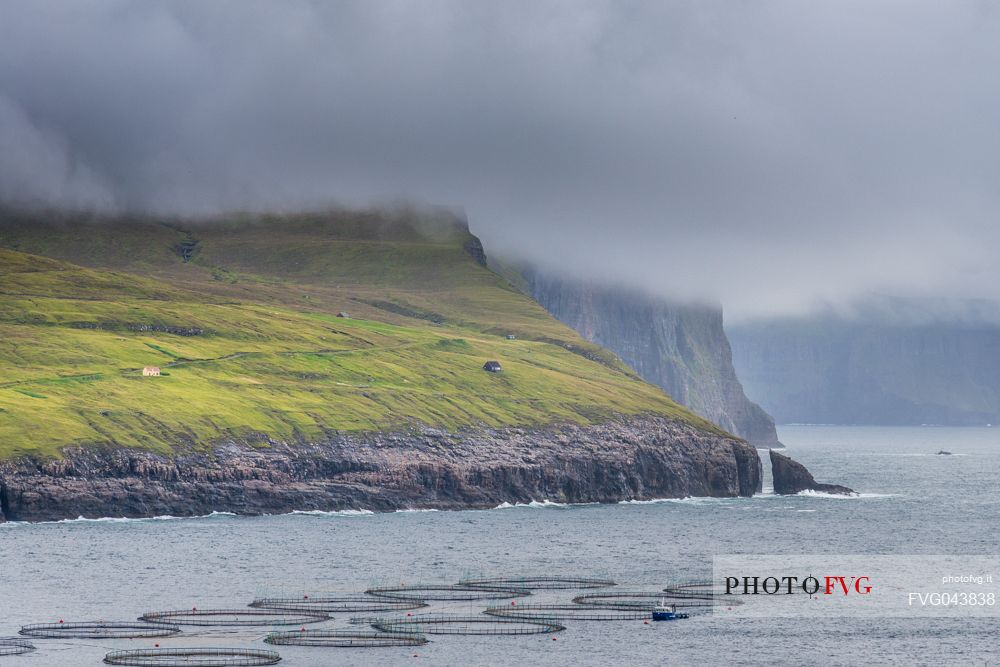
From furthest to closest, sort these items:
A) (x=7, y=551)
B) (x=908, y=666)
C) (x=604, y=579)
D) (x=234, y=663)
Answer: (x=7, y=551)
(x=604, y=579)
(x=908, y=666)
(x=234, y=663)

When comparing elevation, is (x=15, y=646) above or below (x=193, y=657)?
above

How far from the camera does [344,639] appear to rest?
130 meters

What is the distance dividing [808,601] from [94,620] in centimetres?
7537

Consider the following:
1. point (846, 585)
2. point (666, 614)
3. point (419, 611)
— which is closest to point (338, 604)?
point (419, 611)

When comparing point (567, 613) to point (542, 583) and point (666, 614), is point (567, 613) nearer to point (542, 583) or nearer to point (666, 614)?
point (666, 614)

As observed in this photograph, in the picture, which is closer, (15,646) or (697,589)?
(15,646)

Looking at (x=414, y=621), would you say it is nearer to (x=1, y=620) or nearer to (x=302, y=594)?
(x=302, y=594)

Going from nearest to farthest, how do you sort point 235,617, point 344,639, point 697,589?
point 344,639 < point 235,617 < point 697,589

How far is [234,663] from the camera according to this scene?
385ft

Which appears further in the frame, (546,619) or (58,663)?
(546,619)

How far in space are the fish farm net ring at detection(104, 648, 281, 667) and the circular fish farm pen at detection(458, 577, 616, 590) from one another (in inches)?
1784

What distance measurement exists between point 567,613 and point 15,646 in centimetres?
5318

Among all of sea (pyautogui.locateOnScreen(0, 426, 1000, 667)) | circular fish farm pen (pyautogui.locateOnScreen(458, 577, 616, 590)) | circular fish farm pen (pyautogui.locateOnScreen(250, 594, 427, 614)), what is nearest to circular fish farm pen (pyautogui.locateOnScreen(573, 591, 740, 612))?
sea (pyautogui.locateOnScreen(0, 426, 1000, 667))

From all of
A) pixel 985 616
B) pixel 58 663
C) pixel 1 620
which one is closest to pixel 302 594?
pixel 1 620
